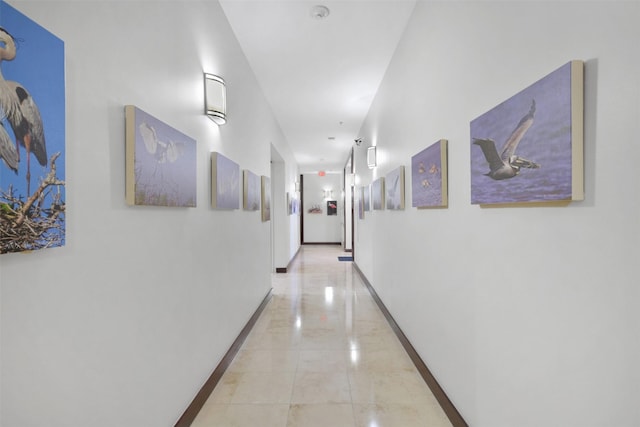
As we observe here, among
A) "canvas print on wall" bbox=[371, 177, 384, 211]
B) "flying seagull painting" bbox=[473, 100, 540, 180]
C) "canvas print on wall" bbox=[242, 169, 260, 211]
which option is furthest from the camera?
"canvas print on wall" bbox=[371, 177, 384, 211]

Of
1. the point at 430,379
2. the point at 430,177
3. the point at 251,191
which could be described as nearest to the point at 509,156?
the point at 430,177

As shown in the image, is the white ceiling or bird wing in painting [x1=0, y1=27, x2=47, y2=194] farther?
the white ceiling

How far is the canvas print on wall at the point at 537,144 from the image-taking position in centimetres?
99

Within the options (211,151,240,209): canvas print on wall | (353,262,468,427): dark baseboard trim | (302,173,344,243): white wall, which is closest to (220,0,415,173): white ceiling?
(211,151,240,209): canvas print on wall

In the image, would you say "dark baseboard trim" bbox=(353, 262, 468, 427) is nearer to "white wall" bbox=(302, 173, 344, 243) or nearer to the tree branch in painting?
the tree branch in painting

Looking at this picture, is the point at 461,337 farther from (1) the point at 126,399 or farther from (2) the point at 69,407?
(2) the point at 69,407

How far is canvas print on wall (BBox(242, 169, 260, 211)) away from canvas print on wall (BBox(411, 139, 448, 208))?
1.69 m

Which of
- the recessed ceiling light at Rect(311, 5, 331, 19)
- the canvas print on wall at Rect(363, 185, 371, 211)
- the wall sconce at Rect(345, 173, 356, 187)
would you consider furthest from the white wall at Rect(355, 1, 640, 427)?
the wall sconce at Rect(345, 173, 356, 187)

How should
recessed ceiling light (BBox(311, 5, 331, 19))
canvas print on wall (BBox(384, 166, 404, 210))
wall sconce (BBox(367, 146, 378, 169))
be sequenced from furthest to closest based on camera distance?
wall sconce (BBox(367, 146, 378, 169)) < canvas print on wall (BBox(384, 166, 404, 210)) < recessed ceiling light (BBox(311, 5, 331, 19))

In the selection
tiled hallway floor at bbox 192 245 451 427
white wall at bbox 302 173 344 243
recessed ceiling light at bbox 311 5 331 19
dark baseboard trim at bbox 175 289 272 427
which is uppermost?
recessed ceiling light at bbox 311 5 331 19

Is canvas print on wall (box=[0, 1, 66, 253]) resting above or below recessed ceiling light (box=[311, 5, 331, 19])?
below

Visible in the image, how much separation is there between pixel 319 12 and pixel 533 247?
2485 mm

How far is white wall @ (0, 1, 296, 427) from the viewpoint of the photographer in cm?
96

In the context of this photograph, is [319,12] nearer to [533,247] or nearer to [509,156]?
[509,156]
